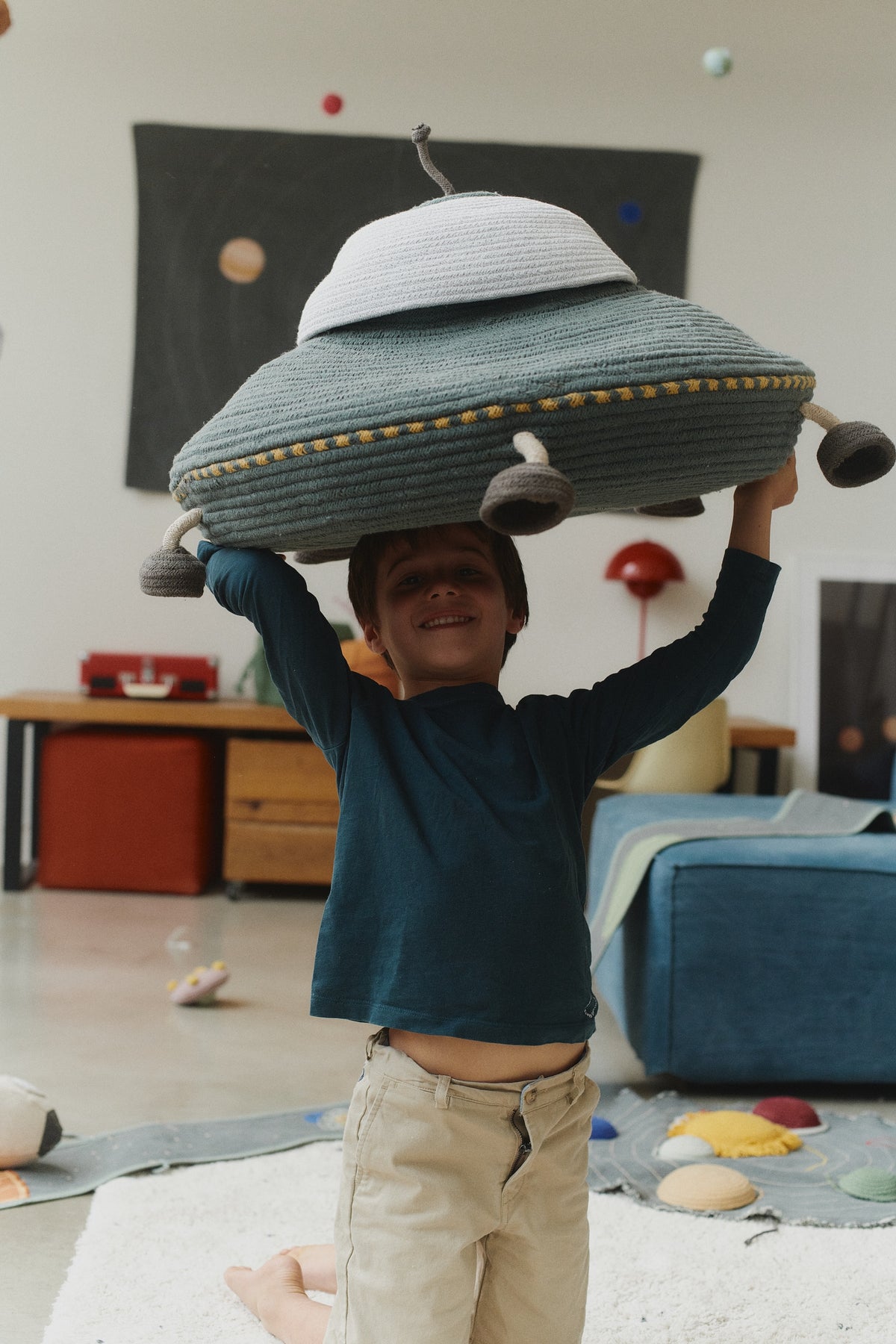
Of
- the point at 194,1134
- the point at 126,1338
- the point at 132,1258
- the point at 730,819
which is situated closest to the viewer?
the point at 126,1338

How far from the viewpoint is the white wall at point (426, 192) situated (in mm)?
3607

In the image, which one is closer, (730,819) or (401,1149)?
(401,1149)

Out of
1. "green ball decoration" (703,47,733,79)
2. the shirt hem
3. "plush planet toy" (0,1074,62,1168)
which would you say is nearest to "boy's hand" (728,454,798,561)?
the shirt hem

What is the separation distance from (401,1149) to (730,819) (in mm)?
1426

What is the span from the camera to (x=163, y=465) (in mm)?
3682

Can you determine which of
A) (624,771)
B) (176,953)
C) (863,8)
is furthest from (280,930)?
(863,8)

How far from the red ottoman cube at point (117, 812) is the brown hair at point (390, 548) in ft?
7.84

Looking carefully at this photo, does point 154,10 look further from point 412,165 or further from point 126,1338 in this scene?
point 126,1338

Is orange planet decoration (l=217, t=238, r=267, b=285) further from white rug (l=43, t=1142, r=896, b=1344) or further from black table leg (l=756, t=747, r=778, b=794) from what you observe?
white rug (l=43, t=1142, r=896, b=1344)

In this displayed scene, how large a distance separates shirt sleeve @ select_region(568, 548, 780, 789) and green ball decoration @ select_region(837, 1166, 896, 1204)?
0.88 meters

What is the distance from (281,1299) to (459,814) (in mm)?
599

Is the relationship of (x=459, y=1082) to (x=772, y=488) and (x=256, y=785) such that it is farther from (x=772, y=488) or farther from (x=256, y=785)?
(x=256, y=785)

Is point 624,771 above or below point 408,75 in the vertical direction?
below

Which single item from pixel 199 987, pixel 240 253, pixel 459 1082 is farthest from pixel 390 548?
pixel 240 253
